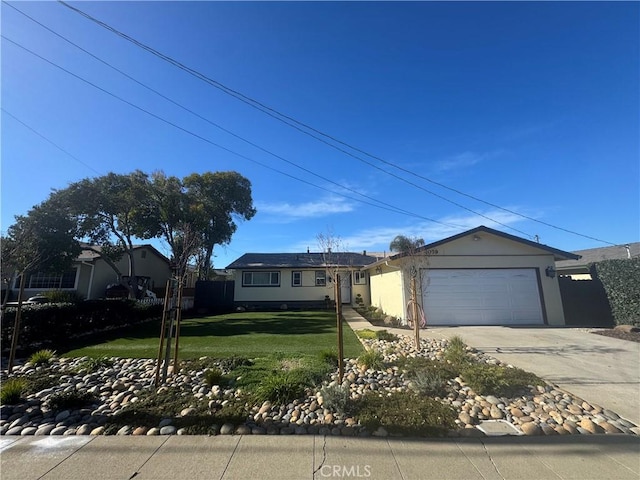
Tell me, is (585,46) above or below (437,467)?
above

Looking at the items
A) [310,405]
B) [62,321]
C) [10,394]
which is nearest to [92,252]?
[62,321]

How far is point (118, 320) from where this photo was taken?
39.2 feet

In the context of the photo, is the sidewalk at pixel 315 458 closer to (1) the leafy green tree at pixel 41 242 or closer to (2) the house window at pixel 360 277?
(1) the leafy green tree at pixel 41 242

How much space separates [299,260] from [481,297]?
1253 cm

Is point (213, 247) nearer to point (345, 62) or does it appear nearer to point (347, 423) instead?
point (345, 62)

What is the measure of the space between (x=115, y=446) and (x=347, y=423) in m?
2.74

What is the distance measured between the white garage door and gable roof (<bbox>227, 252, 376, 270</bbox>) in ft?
26.1

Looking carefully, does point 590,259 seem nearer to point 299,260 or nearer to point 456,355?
point 299,260

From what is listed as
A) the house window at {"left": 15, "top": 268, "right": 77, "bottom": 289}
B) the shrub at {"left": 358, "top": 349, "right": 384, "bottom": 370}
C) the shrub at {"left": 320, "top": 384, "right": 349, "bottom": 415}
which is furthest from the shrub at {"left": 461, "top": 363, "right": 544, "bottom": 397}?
the house window at {"left": 15, "top": 268, "right": 77, "bottom": 289}

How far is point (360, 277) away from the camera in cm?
2106

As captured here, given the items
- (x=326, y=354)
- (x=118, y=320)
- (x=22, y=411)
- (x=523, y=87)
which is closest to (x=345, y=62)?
(x=523, y=87)

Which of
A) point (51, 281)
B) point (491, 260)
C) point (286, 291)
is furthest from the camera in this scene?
point (286, 291)

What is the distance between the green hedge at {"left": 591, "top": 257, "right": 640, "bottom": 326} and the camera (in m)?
10.3

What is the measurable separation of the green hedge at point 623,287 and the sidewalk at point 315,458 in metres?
10.3
